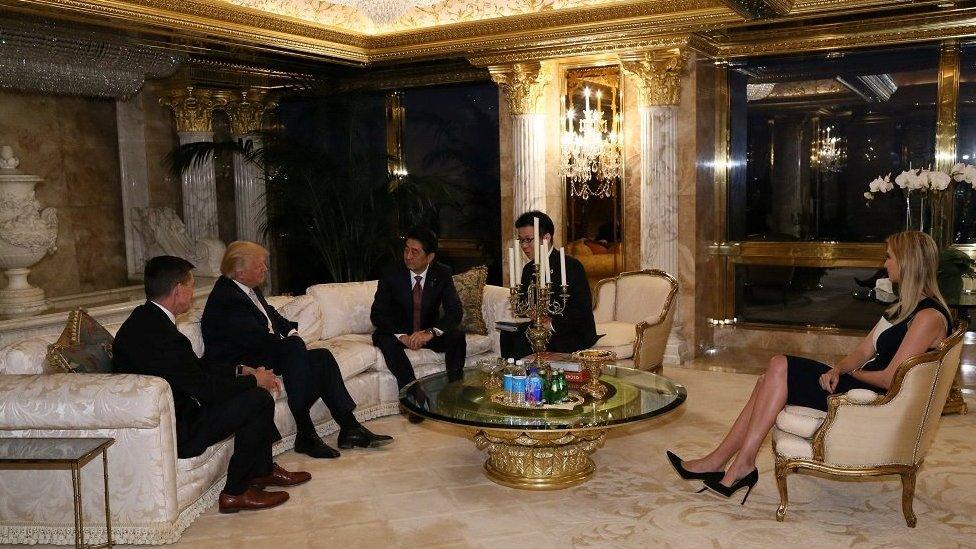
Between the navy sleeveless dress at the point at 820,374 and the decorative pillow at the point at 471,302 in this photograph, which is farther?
the decorative pillow at the point at 471,302

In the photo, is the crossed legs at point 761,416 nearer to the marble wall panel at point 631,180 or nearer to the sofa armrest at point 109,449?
the sofa armrest at point 109,449

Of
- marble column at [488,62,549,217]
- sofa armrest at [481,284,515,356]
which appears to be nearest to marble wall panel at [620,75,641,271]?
marble column at [488,62,549,217]

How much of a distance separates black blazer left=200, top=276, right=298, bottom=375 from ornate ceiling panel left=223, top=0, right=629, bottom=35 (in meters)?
3.47

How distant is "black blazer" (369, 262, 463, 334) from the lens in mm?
6016

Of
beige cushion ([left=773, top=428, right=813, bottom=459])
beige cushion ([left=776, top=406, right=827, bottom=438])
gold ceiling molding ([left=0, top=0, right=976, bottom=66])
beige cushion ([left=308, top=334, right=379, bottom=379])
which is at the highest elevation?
gold ceiling molding ([left=0, top=0, right=976, bottom=66])

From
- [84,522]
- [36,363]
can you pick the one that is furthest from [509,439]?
[36,363]

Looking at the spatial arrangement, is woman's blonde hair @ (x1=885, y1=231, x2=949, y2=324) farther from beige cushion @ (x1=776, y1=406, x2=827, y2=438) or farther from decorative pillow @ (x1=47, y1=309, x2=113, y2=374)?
decorative pillow @ (x1=47, y1=309, x2=113, y2=374)

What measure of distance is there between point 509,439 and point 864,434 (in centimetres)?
167

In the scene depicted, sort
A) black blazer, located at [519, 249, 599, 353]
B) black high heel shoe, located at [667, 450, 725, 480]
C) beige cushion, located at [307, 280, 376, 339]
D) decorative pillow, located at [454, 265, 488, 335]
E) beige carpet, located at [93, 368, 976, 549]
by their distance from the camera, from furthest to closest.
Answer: decorative pillow, located at [454, 265, 488, 335], beige cushion, located at [307, 280, 376, 339], black blazer, located at [519, 249, 599, 353], black high heel shoe, located at [667, 450, 725, 480], beige carpet, located at [93, 368, 976, 549]

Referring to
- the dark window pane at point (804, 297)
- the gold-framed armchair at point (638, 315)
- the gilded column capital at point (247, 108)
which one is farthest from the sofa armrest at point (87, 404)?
the gilded column capital at point (247, 108)

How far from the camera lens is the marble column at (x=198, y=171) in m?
9.37

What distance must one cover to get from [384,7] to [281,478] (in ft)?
16.0

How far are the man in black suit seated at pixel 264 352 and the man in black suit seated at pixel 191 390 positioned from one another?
0.63m

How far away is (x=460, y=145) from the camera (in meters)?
9.34
